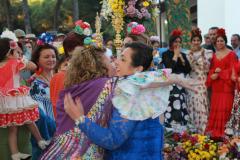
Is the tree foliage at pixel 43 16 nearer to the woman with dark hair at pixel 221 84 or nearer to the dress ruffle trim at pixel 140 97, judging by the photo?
the woman with dark hair at pixel 221 84

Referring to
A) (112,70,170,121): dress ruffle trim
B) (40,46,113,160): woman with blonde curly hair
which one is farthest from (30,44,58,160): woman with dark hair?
(112,70,170,121): dress ruffle trim

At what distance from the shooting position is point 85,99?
3090mm

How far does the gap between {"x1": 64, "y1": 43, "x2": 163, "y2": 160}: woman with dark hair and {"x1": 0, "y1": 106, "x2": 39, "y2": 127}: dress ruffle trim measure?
1.26 m

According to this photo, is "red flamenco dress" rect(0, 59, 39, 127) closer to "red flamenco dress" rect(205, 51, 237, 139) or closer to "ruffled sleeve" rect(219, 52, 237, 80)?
"red flamenco dress" rect(205, 51, 237, 139)

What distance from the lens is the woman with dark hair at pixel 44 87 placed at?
4887 millimetres

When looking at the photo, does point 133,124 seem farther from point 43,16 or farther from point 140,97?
point 43,16

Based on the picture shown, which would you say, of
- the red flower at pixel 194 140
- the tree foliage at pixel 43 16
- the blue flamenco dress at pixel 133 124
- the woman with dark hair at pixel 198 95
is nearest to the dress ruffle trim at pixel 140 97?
the blue flamenco dress at pixel 133 124

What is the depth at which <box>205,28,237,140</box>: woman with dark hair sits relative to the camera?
27.3 feet

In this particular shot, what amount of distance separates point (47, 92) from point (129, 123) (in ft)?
7.57

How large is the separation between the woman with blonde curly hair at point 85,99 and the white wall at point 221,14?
9.07 metres

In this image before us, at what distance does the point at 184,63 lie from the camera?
26.3ft

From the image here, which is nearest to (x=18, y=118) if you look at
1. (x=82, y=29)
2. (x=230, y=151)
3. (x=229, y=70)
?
(x=82, y=29)

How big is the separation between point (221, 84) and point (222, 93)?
0.16 meters

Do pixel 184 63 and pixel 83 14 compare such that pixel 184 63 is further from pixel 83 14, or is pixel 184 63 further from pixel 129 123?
pixel 83 14
